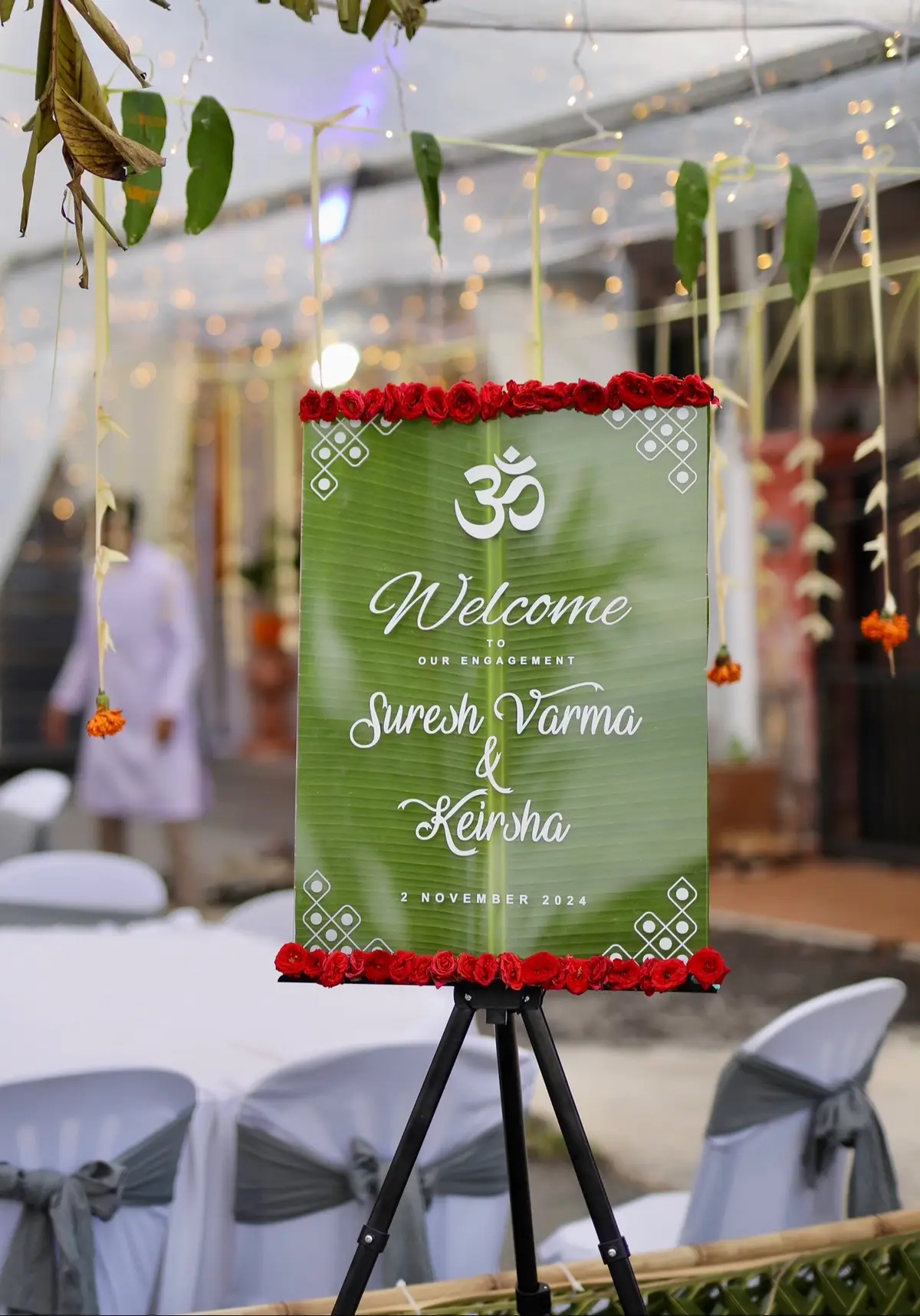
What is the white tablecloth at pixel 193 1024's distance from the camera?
1710mm

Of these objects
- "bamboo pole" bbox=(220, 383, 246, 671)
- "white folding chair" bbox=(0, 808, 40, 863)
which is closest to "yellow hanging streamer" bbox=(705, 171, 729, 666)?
"white folding chair" bbox=(0, 808, 40, 863)

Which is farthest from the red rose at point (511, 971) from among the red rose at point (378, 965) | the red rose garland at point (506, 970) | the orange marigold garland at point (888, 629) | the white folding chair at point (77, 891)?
the white folding chair at point (77, 891)

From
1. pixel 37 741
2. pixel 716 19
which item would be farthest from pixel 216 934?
pixel 37 741

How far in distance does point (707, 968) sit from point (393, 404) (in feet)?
2.01

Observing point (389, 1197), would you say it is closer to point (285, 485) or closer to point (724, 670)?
point (724, 670)

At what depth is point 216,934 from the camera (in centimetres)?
251

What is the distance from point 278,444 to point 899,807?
5313 mm

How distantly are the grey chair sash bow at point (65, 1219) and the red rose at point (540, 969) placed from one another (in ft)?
2.12

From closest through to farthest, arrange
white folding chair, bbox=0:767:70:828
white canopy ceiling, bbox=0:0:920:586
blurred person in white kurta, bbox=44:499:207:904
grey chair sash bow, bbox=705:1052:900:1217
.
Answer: grey chair sash bow, bbox=705:1052:900:1217, white canopy ceiling, bbox=0:0:920:586, white folding chair, bbox=0:767:70:828, blurred person in white kurta, bbox=44:499:207:904

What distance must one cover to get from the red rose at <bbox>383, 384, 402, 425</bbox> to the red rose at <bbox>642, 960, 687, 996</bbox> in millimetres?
577

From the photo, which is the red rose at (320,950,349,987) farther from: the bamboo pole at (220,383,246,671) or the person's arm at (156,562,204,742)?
the bamboo pole at (220,383,246,671)

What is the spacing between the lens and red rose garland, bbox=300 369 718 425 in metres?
1.23

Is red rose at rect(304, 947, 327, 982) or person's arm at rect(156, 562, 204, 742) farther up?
person's arm at rect(156, 562, 204, 742)

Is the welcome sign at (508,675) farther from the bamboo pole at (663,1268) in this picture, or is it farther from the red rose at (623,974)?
the bamboo pole at (663,1268)
